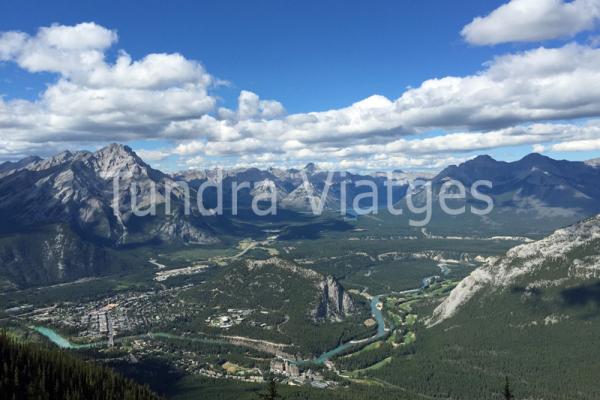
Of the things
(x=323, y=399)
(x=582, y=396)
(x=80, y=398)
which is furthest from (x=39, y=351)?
(x=582, y=396)

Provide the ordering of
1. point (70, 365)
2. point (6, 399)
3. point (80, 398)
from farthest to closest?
point (70, 365) < point (80, 398) < point (6, 399)

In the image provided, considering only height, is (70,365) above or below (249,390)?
above

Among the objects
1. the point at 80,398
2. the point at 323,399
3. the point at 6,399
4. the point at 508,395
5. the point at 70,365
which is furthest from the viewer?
the point at 323,399

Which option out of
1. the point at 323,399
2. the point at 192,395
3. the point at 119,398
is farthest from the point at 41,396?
the point at 323,399

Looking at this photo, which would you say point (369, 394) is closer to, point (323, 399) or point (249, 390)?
point (323, 399)

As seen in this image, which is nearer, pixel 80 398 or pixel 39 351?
pixel 80 398

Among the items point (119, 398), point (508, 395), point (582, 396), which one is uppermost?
point (508, 395)
